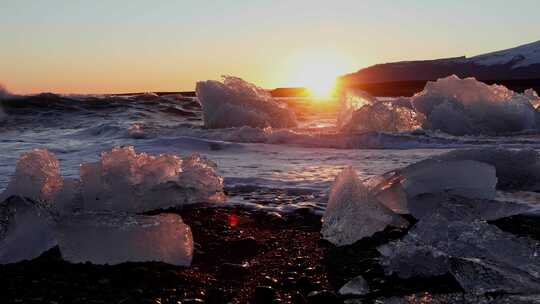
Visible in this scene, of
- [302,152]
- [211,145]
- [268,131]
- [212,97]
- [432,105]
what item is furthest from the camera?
[212,97]

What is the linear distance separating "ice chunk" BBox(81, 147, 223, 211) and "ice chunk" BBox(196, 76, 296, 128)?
7.08m

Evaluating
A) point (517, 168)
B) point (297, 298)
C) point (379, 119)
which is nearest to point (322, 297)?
point (297, 298)

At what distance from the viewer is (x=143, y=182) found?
2.38 metres

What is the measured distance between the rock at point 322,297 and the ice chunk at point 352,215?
1.51 feet

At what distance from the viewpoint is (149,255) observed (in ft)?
5.51

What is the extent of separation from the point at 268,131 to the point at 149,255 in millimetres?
5339

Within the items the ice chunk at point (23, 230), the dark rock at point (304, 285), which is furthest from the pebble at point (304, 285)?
the ice chunk at point (23, 230)

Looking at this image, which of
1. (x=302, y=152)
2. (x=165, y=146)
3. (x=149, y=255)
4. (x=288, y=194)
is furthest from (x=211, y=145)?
(x=149, y=255)

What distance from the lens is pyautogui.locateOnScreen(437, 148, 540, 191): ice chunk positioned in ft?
9.16

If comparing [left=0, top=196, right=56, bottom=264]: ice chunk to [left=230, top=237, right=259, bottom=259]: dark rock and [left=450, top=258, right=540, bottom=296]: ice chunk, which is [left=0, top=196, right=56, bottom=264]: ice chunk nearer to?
[left=230, top=237, right=259, bottom=259]: dark rock

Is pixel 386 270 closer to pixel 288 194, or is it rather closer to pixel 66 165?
pixel 288 194

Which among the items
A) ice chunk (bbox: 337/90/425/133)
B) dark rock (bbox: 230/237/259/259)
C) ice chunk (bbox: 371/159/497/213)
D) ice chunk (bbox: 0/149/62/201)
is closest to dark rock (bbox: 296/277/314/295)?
dark rock (bbox: 230/237/259/259)

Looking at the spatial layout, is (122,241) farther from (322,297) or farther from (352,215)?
(352,215)

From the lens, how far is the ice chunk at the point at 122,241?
1674 mm
